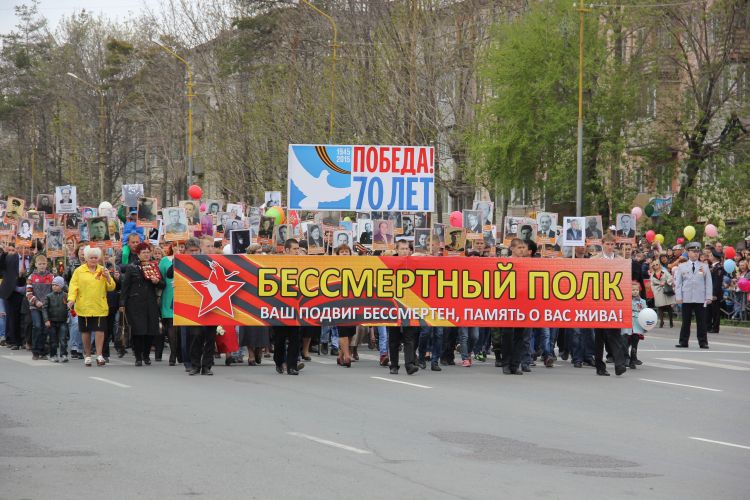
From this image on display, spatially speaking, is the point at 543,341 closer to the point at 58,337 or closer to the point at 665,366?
the point at 665,366

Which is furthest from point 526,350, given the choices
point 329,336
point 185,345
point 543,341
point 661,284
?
point 661,284

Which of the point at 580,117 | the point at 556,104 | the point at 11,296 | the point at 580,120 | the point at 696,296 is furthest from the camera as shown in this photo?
the point at 556,104

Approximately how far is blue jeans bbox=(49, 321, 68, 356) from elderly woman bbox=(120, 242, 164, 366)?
123cm

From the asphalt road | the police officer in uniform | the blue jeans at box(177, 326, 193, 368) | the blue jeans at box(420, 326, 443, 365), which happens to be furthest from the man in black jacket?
the police officer in uniform

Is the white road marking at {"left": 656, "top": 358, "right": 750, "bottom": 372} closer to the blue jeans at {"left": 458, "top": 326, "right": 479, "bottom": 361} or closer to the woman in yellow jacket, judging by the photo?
the blue jeans at {"left": 458, "top": 326, "right": 479, "bottom": 361}

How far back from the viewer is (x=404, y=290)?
743 inches

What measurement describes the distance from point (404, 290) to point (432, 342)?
888 mm

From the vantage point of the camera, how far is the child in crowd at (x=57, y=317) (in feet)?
65.0

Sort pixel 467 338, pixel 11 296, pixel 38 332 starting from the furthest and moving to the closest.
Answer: pixel 11 296
pixel 38 332
pixel 467 338

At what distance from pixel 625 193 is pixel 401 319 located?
27.7 m

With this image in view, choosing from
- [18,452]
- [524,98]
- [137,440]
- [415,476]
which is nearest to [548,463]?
[415,476]

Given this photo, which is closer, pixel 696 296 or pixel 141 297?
pixel 141 297

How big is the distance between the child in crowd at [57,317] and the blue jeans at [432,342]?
5227 millimetres

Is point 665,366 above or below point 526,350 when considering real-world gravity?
below
